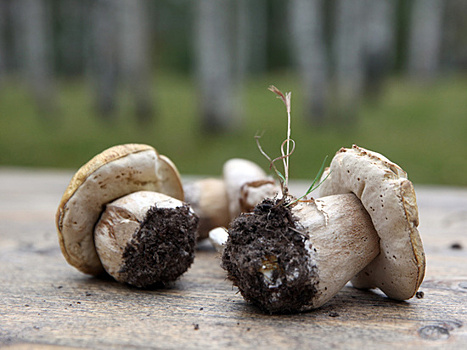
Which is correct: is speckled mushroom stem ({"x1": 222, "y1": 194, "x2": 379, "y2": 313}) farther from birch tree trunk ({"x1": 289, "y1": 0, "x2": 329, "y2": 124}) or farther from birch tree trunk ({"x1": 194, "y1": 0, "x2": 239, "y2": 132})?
birch tree trunk ({"x1": 289, "y1": 0, "x2": 329, "y2": 124})

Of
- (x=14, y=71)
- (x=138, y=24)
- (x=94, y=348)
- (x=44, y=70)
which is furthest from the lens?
(x=14, y=71)

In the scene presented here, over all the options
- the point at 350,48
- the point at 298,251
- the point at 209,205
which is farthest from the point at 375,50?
the point at 298,251

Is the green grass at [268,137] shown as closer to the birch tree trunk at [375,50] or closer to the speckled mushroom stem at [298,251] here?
the birch tree trunk at [375,50]

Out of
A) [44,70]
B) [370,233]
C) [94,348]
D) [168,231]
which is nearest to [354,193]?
[370,233]

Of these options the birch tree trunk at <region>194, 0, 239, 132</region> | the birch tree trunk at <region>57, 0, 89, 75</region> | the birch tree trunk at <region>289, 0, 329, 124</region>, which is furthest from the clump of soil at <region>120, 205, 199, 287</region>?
the birch tree trunk at <region>57, 0, 89, 75</region>

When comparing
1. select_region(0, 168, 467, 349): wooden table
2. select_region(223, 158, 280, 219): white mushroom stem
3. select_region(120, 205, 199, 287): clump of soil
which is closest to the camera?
select_region(0, 168, 467, 349): wooden table

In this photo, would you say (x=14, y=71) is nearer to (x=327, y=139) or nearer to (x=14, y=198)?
(x=327, y=139)
